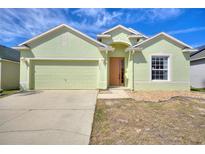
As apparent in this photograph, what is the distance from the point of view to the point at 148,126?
4379mm

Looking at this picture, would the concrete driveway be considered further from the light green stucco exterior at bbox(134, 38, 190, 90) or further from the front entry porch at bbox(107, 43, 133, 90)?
the front entry porch at bbox(107, 43, 133, 90)

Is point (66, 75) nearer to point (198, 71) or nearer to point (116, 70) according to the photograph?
point (116, 70)

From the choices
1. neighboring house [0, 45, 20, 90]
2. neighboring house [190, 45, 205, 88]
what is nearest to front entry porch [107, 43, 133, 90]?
neighboring house [190, 45, 205, 88]

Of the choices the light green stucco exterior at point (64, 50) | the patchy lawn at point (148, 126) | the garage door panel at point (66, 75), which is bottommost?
the patchy lawn at point (148, 126)

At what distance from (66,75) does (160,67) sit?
25.7 feet

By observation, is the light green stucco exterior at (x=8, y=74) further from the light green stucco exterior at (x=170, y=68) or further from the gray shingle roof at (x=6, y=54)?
the light green stucco exterior at (x=170, y=68)

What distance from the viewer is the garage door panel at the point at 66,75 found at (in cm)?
1147

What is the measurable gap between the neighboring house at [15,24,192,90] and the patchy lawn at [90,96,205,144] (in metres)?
5.60

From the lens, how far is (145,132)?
395 cm

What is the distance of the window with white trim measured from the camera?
38.3 feet

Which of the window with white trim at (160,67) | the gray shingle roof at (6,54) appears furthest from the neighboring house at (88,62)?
the gray shingle roof at (6,54)

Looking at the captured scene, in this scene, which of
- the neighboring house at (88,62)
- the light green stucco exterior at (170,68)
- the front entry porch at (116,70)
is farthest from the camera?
the front entry porch at (116,70)

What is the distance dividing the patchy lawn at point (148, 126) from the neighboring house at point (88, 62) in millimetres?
5602
